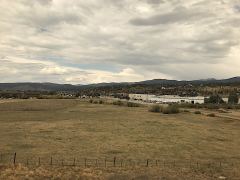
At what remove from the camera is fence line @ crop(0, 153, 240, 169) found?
4125 cm

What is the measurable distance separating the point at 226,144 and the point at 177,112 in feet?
200

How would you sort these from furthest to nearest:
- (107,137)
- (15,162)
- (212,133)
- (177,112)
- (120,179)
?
(177,112) → (212,133) → (107,137) → (15,162) → (120,179)

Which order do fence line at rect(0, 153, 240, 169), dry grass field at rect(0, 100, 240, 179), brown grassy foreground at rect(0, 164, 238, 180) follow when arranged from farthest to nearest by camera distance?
dry grass field at rect(0, 100, 240, 179) < fence line at rect(0, 153, 240, 169) < brown grassy foreground at rect(0, 164, 238, 180)

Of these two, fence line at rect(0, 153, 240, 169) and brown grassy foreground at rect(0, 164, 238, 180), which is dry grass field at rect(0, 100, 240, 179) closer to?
fence line at rect(0, 153, 240, 169)

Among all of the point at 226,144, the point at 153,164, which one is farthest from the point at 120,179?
the point at 226,144

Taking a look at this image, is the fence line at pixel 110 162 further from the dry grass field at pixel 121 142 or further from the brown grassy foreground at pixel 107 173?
the brown grassy foreground at pixel 107 173

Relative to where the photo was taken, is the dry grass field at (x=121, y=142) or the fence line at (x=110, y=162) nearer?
the fence line at (x=110, y=162)

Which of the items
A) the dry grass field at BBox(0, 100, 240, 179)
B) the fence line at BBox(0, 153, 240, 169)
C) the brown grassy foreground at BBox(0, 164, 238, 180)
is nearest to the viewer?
the brown grassy foreground at BBox(0, 164, 238, 180)

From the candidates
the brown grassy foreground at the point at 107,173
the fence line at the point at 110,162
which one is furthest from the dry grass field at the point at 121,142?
the brown grassy foreground at the point at 107,173

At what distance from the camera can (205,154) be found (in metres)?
49.8

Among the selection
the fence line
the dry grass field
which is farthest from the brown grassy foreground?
the dry grass field

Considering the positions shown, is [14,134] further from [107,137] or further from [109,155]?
[109,155]

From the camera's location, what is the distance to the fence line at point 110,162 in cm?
4125

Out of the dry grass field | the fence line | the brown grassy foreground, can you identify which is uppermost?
the dry grass field
